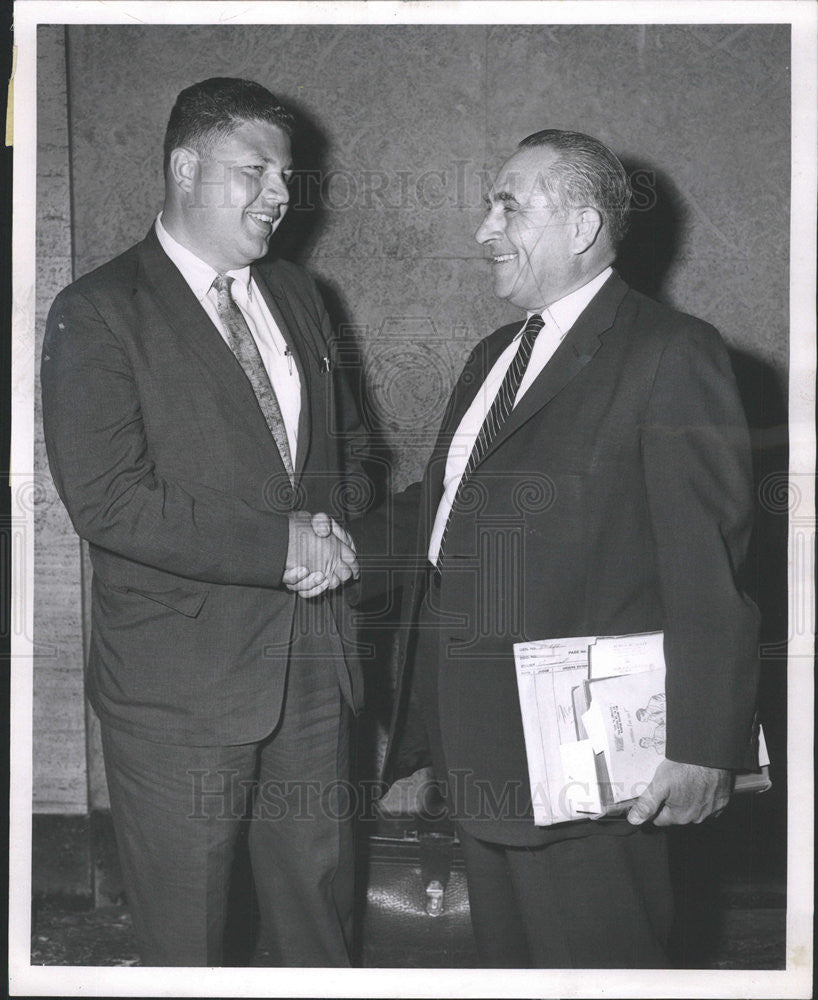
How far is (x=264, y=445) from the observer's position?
7.27 feet

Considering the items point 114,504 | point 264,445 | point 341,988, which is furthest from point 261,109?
point 341,988

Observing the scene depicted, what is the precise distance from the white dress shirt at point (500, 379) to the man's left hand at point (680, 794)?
2.20ft

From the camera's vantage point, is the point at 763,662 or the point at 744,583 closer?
the point at 744,583

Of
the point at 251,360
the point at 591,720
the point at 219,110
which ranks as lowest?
the point at 591,720

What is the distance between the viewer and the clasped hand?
2189mm

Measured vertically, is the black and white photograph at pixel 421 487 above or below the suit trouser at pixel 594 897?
above

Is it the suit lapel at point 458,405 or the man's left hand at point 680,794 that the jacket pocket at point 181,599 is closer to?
the suit lapel at point 458,405

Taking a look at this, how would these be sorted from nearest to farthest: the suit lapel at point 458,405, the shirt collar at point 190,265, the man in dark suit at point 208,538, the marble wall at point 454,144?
the man in dark suit at point 208,538 < the shirt collar at point 190,265 < the suit lapel at point 458,405 < the marble wall at point 454,144

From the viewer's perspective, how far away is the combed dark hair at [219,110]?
225cm

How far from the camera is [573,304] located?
2176mm

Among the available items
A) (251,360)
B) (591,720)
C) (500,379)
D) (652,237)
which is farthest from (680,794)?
(652,237)

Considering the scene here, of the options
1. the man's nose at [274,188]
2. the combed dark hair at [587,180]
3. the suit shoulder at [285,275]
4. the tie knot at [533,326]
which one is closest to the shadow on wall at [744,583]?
the suit shoulder at [285,275]

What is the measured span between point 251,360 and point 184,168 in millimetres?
465

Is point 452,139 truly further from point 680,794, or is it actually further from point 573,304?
point 680,794
